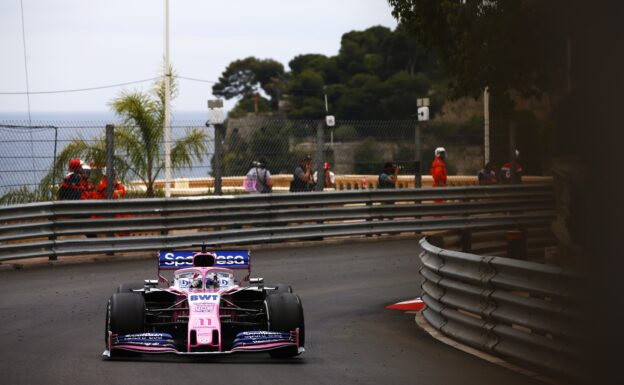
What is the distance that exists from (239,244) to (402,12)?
4.87m

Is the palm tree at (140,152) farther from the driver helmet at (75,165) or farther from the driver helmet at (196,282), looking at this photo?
the driver helmet at (196,282)

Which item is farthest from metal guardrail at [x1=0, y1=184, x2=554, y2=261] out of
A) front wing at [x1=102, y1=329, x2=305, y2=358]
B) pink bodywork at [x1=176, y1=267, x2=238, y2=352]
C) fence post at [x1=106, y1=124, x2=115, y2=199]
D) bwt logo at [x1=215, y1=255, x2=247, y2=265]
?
front wing at [x1=102, y1=329, x2=305, y2=358]

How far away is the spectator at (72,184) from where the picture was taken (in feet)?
50.2

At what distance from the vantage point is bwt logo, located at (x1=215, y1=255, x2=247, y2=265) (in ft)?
28.3

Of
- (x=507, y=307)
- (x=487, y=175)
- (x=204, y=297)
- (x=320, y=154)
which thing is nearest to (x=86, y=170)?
(x=320, y=154)

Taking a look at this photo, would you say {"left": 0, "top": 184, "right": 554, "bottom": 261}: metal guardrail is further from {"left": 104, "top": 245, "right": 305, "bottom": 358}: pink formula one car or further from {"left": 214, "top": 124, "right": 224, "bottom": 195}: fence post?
{"left": 104, "top": 245, "right": 305, "bottom": 358}: pink formula one car

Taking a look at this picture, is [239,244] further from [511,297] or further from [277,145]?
[511,297]

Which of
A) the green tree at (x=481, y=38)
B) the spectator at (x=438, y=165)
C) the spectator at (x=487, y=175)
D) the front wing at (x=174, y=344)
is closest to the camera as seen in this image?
the front wing at (x=174, y=344)

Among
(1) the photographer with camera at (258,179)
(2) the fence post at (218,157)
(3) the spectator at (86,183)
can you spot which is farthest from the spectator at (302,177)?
(3) the spectator at (86,183)

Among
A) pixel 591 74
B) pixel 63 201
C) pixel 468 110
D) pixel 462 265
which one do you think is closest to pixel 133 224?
pixel 63 201

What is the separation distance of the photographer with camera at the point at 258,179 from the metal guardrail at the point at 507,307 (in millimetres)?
8256

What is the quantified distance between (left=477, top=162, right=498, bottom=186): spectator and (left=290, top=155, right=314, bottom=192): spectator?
4.38 meters

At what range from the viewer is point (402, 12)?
48.9ft

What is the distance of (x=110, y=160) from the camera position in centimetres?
1552
